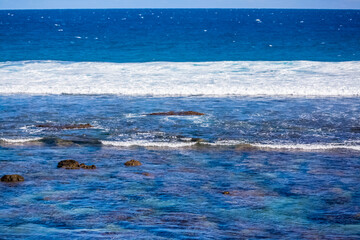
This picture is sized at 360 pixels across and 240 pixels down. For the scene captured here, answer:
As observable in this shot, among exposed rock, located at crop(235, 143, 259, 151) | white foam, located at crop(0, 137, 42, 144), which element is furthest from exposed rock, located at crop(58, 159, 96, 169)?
exposed rock, located at crop(235, 143, 259, 151)

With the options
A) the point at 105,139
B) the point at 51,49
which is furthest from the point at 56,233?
the point at 51,49

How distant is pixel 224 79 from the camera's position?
22.6 m

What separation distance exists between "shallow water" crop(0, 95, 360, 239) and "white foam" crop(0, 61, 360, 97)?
4528 millimetres

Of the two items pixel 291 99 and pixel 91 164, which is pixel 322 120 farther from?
pixel 91 164

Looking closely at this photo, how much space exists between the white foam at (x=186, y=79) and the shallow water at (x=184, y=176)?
4528 mm

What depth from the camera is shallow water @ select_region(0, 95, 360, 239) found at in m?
6.30

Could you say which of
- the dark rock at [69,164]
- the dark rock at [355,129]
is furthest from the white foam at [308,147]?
the dark rock at [69,164]

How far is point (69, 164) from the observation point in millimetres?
9086

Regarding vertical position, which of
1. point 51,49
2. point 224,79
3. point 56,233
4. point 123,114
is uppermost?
point 51,49

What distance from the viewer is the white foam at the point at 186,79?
19703 millimetres

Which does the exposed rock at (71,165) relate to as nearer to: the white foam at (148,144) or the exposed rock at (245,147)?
the white foam at (148,144)

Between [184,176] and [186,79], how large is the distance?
14.6 meters

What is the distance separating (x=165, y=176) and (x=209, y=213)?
76.0 inches

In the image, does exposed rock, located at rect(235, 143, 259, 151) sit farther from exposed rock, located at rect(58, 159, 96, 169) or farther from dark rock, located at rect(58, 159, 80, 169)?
dark rock, located at rect(58, 159, 80, 169)
